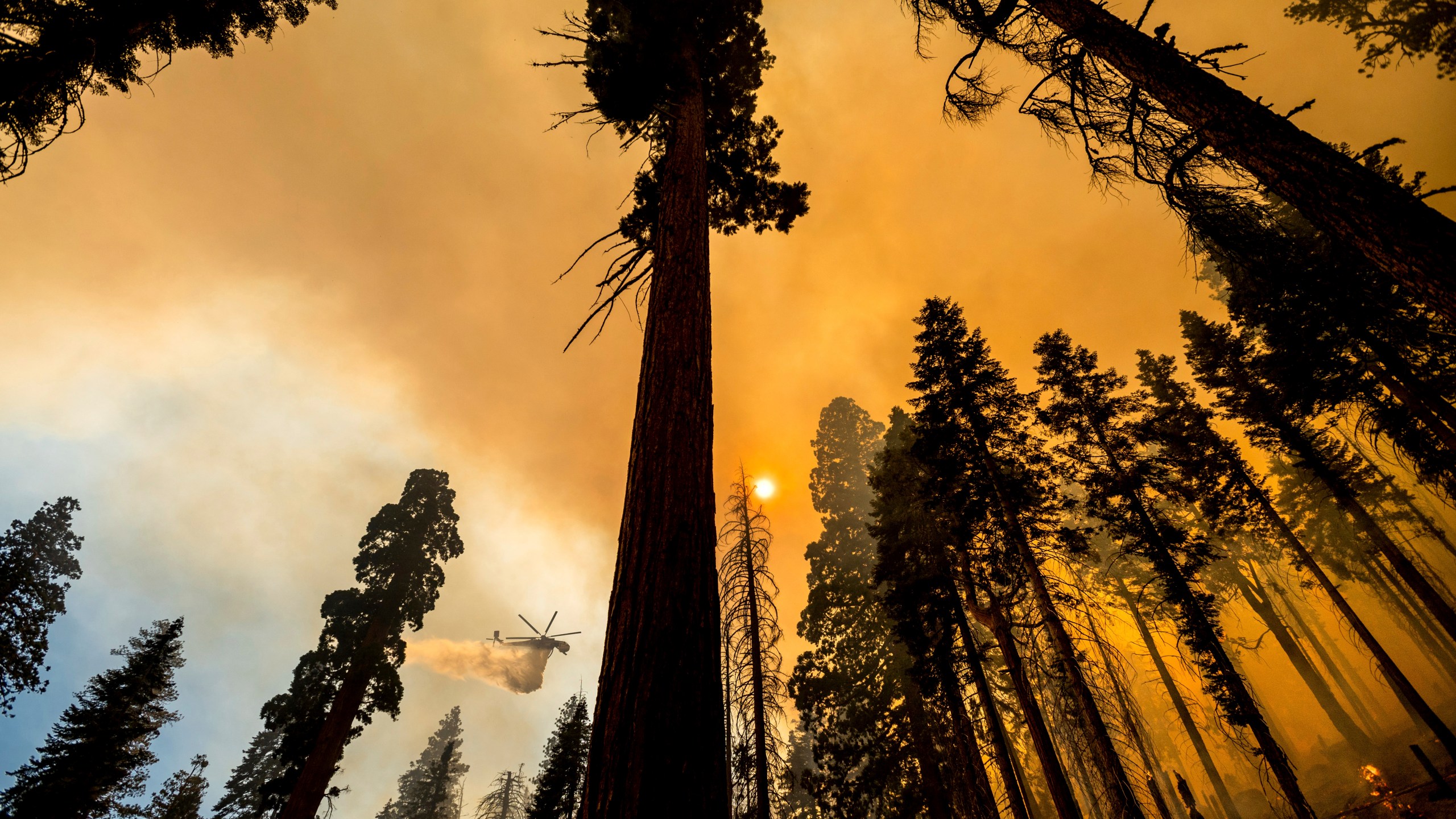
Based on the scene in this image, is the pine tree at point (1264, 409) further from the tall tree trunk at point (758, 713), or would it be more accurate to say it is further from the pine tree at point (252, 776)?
the pine tree at point (252, 776)

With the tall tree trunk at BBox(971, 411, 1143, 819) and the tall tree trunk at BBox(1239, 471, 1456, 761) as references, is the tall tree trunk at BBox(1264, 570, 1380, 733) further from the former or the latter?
the tall tree trunk at BBox(971, 411, 1143, 819)

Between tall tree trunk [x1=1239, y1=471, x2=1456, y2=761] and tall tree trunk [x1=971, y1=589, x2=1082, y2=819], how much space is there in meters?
11.1

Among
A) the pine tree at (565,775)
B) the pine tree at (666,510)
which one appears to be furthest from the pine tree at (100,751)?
the pine tree at (666,510)

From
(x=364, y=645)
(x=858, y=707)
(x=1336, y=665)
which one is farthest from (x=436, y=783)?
(x=1336, y=665)

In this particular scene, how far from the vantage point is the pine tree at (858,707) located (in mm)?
12945

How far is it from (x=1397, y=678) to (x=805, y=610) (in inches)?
635

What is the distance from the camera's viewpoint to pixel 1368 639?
12945 mm

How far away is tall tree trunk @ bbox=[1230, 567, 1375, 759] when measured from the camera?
2070cm

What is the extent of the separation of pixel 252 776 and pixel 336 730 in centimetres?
2924

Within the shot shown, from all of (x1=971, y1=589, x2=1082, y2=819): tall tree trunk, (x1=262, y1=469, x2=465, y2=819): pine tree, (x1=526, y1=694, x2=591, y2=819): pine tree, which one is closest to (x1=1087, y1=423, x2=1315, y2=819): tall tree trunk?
(x1=971, y1=589, x2=1082, y2=819): tall tree trunk

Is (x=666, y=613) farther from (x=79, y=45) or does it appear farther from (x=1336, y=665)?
(x=1336, y=665)

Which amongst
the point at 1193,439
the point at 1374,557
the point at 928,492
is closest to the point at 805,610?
the point at 928,492

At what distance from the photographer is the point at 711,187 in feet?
27.0

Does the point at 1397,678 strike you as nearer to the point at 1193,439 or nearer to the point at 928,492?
the point at 1193,439
